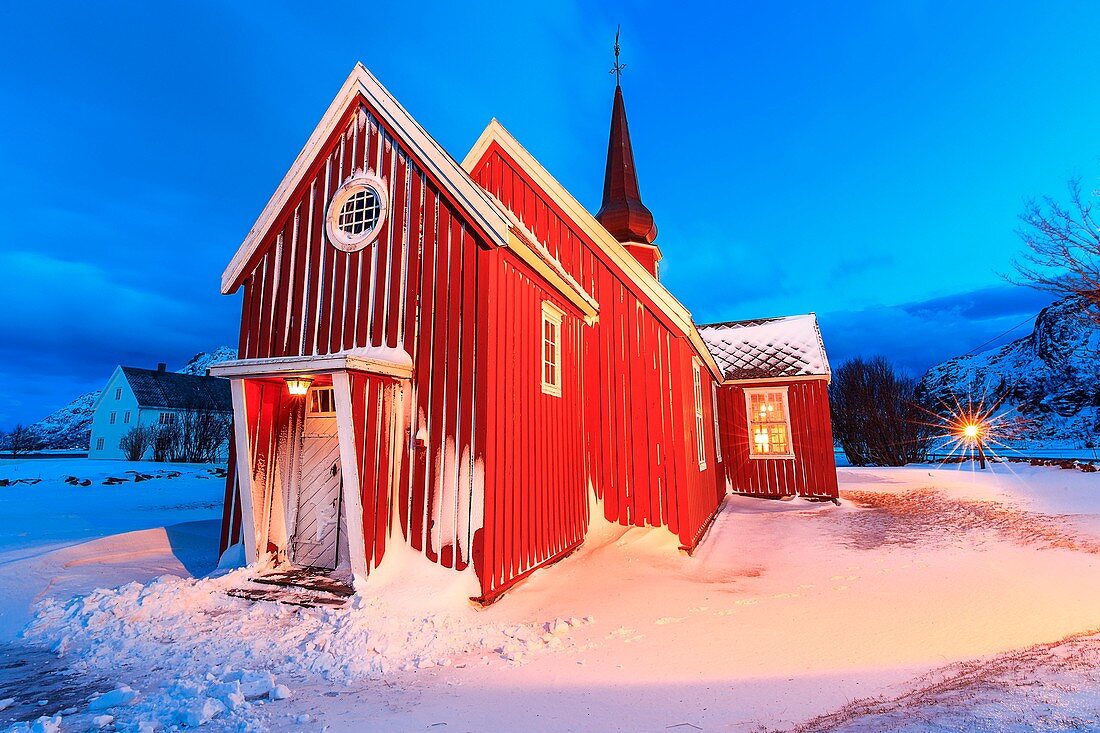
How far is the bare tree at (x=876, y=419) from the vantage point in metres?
27.3

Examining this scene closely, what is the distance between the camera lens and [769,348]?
1611 centimetres

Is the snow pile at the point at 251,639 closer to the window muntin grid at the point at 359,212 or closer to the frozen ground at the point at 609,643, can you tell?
the frozen ground at the point at 609,643

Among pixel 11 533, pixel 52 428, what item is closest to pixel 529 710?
pixel 11 533

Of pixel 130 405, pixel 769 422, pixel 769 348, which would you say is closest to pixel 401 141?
pixel 769 422

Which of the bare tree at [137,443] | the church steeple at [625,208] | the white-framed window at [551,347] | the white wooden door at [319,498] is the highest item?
the church steeple at [625,208]

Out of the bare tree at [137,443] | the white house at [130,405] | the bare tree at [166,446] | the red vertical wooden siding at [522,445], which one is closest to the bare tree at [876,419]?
the red vertical wooden siding at [522,445]

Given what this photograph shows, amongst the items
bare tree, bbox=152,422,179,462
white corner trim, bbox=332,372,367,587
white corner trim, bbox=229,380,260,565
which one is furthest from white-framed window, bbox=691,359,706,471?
bare tree, bbox=152,422,179,462

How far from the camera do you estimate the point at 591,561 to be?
753 centimetres

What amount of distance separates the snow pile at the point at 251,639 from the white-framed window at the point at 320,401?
2.42m

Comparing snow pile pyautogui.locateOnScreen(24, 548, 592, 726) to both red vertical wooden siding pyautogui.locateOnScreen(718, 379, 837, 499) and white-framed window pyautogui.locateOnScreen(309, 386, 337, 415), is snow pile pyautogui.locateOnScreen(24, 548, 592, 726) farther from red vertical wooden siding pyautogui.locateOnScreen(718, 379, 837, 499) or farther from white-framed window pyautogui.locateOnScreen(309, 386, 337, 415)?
→ red vertical wooden siding pyautogui.locateOnScreen(718, 379, 837, 499)

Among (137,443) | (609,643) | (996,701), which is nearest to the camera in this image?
(996,701)

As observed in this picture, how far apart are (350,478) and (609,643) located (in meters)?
3.41

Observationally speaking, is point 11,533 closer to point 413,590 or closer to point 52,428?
point 413,590

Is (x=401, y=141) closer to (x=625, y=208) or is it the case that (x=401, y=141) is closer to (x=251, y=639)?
(x=251, y=639)
